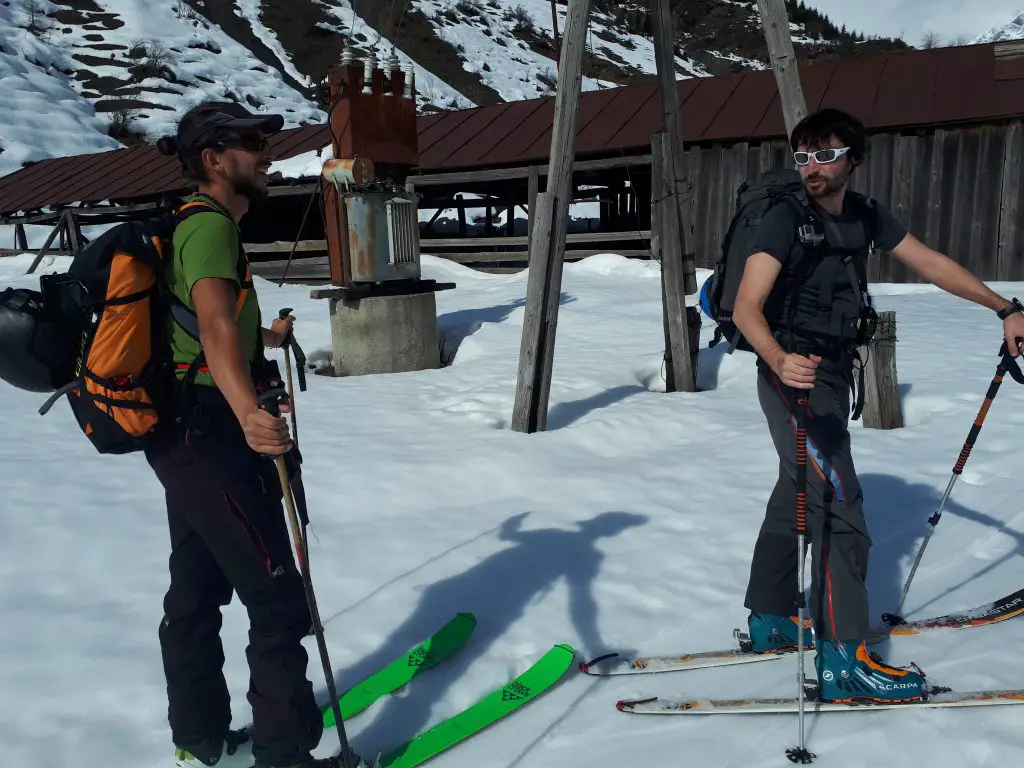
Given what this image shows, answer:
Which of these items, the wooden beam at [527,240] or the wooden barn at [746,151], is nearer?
the wooden barn at [746,151]

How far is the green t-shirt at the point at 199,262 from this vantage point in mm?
2121

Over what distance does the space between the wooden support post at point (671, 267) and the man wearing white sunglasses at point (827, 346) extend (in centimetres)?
388

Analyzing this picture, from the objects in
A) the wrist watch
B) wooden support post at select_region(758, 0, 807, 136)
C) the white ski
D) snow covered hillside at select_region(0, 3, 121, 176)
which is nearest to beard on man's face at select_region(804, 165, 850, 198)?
the wrist watch

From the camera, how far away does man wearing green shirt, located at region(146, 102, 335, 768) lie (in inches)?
88.0

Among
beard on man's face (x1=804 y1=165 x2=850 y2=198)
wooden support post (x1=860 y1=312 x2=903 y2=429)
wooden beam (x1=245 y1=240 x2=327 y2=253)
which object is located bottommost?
wooden support post (x1=860 y1=312 x2=903 y2=429)

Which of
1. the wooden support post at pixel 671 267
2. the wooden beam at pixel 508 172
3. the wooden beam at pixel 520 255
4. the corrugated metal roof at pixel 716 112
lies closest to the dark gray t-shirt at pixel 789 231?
the wooden support post at pixel 671 267

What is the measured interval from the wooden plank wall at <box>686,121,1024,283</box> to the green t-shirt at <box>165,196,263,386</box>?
1205cm

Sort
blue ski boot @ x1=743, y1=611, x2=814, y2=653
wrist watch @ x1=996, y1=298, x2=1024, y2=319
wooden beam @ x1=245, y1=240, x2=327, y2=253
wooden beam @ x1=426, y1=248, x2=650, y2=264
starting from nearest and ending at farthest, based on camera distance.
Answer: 1. wrist watch @ x1=996, y1=298, x2=1024, y2=319
2. blue ski boot @ x1=743, y1=611, x2=814, y2=653
3. wooden beam @ x1=426, y1=248, x2=650, y2=264
4. wooden beam @ x1=245, y1=240, x2=327, y2=253

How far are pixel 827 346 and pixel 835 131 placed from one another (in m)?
0.76

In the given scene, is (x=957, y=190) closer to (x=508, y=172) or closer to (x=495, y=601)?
(x=508, y=172)

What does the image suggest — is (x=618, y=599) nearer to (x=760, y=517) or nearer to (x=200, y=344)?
(x=760, y=517)

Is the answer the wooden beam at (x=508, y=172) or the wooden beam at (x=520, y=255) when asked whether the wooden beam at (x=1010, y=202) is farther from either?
the wooden beam at (x=520, y=255)

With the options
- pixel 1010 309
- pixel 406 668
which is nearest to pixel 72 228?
pixel 406 668

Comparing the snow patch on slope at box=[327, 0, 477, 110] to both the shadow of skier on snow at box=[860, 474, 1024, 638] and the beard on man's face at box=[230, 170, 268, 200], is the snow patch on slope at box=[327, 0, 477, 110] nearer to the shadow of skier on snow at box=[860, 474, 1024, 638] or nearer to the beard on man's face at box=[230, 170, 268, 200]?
the shadow of skier on snow at box=[860, 474, 1024, 638]
